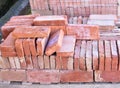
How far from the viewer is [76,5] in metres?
3.26

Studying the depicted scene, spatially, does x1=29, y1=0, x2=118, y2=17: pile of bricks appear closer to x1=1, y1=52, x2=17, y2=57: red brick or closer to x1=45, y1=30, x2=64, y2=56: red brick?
x1=45, y1=30, x2=64, y2=56: red brick

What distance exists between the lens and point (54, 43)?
7.50 feet

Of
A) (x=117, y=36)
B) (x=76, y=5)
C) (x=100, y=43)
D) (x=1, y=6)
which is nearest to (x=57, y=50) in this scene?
(x=100, y=43)

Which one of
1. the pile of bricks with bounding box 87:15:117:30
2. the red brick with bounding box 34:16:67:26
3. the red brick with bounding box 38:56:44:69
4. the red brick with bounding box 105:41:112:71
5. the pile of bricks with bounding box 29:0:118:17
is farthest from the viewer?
the pile of bricks with bounding box 29:0:118:17

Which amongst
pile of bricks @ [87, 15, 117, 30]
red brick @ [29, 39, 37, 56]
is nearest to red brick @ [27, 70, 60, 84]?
red brick @ [29, 39, 37, 56]

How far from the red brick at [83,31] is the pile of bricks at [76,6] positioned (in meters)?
0.79

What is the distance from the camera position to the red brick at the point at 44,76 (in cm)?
236

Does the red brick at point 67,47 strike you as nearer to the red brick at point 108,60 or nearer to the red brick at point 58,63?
the red brick at point 58,63

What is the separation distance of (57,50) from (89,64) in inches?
12.0

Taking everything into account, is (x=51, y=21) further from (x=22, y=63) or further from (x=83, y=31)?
(x=22, y=63)

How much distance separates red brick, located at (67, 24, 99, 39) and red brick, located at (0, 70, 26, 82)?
0.60 meters

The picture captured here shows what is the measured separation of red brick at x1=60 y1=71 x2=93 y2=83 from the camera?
91.1 inches

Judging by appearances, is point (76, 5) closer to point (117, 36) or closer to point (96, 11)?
point (96, 11)

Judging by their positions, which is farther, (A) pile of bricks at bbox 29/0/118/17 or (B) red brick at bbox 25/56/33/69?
(A) pile of bricks at bbox 29/0/118/17
